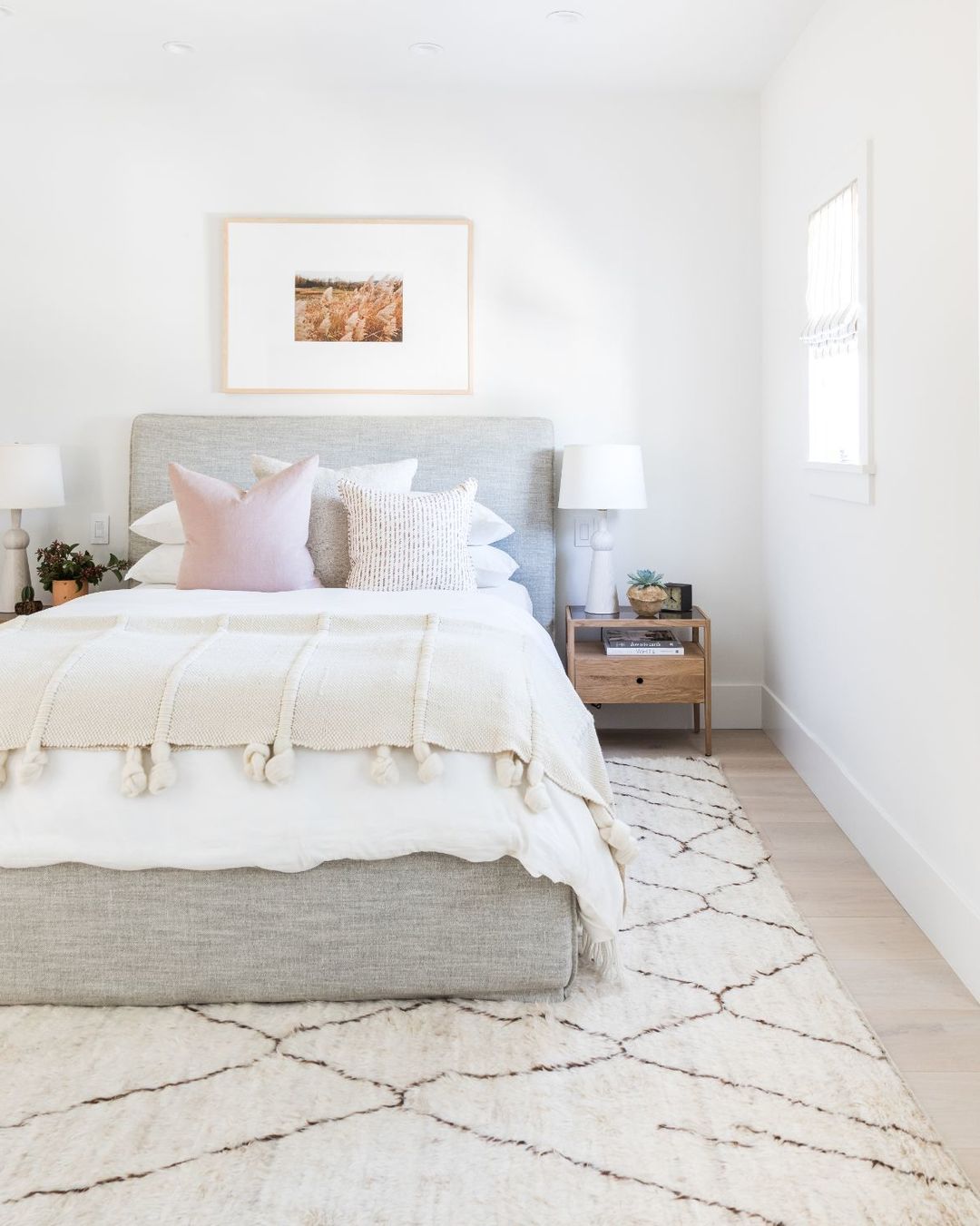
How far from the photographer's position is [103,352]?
4.14 meters

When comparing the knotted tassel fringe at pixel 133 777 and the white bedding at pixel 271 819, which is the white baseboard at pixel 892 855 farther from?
the knotted tassel fringe at pixel 133 777

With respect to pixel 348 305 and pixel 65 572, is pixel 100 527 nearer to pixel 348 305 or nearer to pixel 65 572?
pixel 65 572

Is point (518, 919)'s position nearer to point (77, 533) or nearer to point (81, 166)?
point (77, 533)

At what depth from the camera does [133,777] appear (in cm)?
202

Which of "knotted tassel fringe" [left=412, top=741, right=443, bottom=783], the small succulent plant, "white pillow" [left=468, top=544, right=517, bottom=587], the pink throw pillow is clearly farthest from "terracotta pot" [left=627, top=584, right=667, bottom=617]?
"knotted tassel fringe" [left=412, top=741, right=443, bottom=783]

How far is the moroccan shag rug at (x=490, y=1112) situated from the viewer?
60.9 inches

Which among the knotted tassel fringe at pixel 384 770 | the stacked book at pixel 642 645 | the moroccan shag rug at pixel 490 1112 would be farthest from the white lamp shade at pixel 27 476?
the knotted tassel fringe at pixel 384 770

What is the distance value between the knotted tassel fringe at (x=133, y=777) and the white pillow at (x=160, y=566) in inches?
67.0

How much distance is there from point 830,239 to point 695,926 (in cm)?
215

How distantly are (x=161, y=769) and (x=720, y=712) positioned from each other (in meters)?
2.80

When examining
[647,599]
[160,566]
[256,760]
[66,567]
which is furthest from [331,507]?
[256,760]

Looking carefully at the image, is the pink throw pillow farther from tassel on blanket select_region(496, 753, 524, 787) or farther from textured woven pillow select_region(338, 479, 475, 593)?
tassel on blanket select_region(496, 753, 524, 787)

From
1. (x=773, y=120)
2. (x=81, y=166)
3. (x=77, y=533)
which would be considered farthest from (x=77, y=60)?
(x=773, y=120)

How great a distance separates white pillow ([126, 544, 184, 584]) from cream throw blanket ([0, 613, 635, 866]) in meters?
1.33
